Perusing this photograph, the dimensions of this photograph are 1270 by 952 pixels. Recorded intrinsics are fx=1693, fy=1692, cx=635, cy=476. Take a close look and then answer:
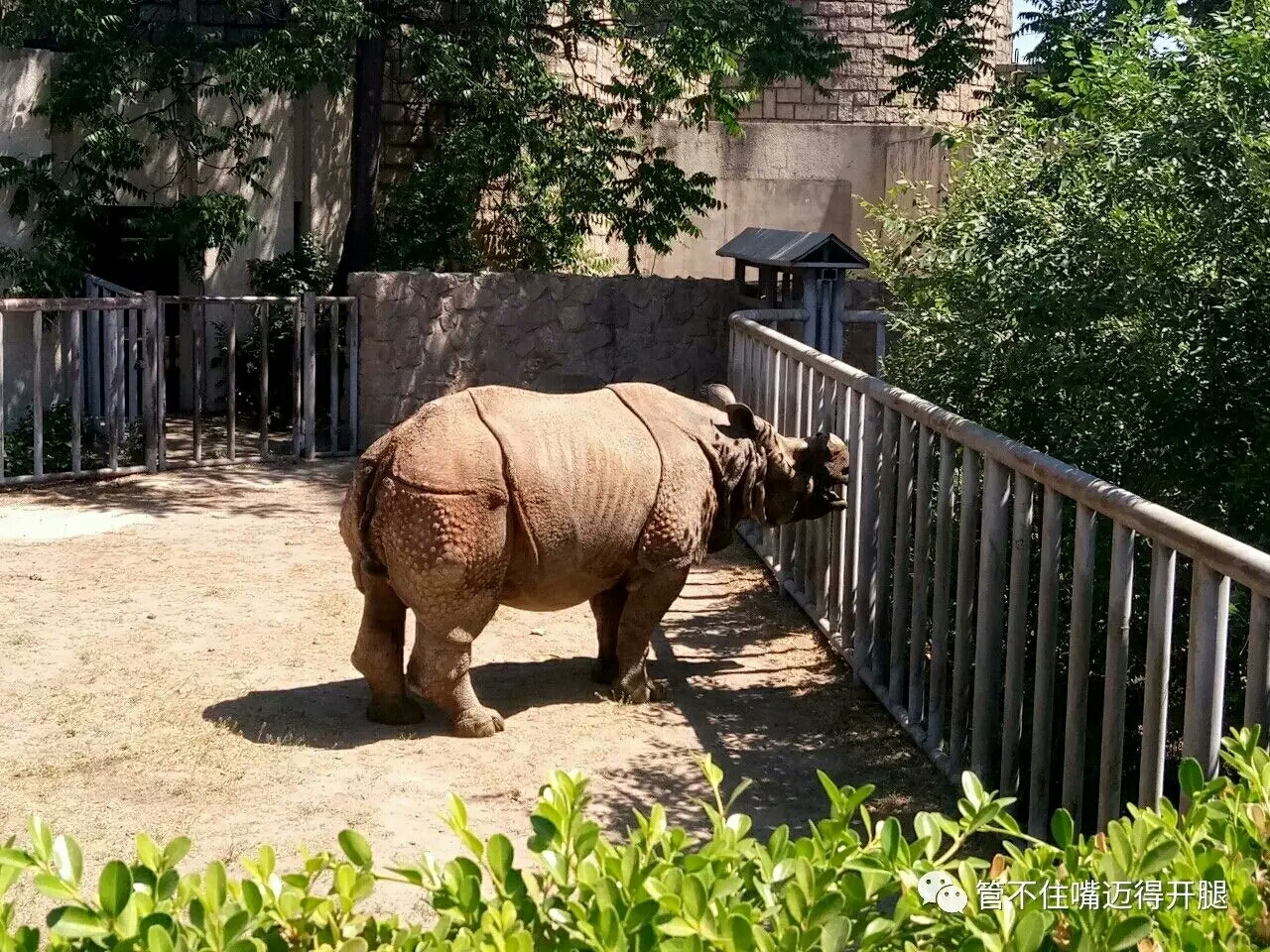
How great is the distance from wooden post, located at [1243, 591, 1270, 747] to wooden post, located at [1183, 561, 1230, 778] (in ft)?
0.58

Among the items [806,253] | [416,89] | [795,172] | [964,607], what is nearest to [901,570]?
[964,607]

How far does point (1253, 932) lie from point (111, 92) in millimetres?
13543

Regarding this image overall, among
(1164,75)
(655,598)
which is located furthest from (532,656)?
(1164,75)

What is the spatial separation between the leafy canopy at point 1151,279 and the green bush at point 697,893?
2.93m

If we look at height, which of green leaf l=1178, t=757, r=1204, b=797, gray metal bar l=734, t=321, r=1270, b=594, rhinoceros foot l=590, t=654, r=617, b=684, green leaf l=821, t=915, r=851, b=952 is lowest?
rhinoceros foot l=590, t=654, r=617, b=684

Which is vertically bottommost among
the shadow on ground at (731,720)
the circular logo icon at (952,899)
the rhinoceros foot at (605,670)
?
the shadow on ground at (731,720)

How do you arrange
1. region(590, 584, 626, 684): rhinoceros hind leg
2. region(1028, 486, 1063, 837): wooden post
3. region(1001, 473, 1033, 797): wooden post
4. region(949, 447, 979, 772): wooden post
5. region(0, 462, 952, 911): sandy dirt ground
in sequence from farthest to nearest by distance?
region(590, 584, 626, 684): rhinoceros hind leg, region(949, 447, 979, 772): wooden post, region(0, 462, 952, 911): sandy dirt ground, region(1001, 473, 1033, 797): wooden post, region(1028, 486, 1063, 837): wooden post

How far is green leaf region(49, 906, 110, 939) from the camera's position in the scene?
95.3 inches

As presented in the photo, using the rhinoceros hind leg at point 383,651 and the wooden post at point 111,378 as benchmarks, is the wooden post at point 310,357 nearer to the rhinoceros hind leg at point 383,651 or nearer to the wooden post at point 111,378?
the wooden post at point 111,378

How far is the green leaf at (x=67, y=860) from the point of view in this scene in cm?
257

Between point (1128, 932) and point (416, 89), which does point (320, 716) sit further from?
point (416, 89)

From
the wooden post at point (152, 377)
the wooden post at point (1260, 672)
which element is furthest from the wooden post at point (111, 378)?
the wooden post at point (1260, 672)

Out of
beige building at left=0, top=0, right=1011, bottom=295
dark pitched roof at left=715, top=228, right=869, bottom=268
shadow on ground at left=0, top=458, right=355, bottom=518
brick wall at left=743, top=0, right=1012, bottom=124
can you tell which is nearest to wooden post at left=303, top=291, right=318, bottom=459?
shadow on ground at left=0, top=458, right=355, bottom=518

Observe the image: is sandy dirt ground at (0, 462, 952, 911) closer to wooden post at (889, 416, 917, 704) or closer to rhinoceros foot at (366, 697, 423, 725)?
rhinoceros foot at (366, 697, 423, 725)
